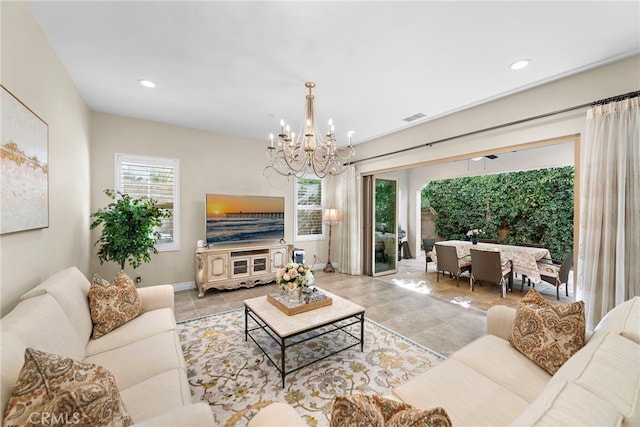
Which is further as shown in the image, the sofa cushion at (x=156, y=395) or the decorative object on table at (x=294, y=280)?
the decorative object on table at (x=294, y=280)

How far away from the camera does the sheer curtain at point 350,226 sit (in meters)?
5.38

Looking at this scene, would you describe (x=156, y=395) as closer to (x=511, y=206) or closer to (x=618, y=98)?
(x=618, y=98)

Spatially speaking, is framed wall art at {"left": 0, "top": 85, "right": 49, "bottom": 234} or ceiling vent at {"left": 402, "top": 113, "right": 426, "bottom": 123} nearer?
framed wall art at {"left": 0, "top": 85, "right": 49, "bottom": 234}

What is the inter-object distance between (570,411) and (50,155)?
3.52 metres

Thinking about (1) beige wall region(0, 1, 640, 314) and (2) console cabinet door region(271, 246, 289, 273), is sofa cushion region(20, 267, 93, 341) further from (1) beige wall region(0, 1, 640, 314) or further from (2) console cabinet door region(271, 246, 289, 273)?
(2) console cabinet door region(271, 246, 289, 273)

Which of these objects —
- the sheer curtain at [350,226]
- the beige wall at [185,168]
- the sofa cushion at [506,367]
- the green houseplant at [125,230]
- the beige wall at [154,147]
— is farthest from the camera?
the sheer curtain at [350,226]

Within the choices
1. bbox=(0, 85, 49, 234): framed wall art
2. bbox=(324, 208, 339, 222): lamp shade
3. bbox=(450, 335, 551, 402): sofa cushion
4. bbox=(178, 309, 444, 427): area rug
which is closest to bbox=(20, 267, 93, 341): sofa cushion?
bbox=(0, 85, 49, 234): framed wall art

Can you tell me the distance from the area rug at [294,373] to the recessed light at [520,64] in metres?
2.94

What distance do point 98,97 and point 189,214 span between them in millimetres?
1977

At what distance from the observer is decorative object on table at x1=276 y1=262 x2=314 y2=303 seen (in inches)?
94.7

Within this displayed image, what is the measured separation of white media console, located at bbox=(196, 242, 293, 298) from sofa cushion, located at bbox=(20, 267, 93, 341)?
6.52ft

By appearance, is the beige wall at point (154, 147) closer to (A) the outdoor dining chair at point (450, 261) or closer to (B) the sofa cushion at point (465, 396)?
(A) the outdoor dining chair at point (450, 261)

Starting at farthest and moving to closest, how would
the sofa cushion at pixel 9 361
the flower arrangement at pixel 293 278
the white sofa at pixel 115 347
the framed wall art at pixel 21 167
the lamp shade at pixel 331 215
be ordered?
the lamp shade at pixel 331 215, the flower arrangement at pixel 293 278, the framed wall art at pixel 21 167, the white sofa at pixel 115 347, the sofa cushion at pixel 9 361

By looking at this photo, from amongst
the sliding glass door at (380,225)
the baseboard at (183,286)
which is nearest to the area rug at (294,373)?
the baseboard at (183,286)
